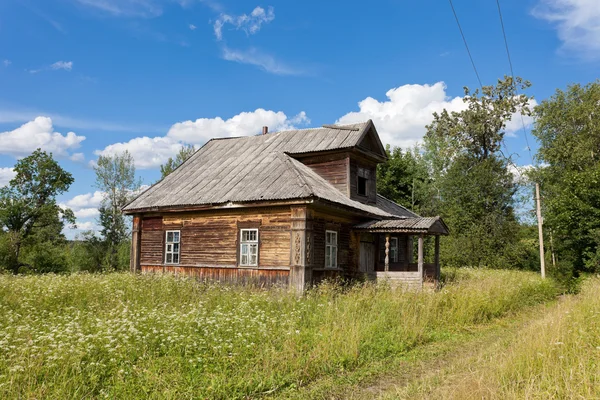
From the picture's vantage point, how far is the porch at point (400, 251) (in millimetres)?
15704

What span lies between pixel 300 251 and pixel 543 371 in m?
9.01

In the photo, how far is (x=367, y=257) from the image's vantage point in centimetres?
1869

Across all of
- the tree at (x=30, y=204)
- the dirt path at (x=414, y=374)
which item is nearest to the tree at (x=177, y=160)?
the tree at (x=30, y=204)

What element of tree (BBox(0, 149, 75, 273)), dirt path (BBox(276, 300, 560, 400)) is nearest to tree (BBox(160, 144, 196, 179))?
tree (BBox(0, 149, 75, 273))

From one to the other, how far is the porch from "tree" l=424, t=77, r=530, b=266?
12.2 meters

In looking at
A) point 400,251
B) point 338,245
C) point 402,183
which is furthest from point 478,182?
point 338,245

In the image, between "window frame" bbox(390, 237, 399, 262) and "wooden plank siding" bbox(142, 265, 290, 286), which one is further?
"window frame" bbox(390, 237, 399, 262)

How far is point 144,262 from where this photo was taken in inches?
734

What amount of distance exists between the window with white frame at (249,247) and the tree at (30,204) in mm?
25939

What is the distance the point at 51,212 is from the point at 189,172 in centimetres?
2348

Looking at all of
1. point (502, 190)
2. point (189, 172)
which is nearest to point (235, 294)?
point (189, 172)

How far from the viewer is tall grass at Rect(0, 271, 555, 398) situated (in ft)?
19.4

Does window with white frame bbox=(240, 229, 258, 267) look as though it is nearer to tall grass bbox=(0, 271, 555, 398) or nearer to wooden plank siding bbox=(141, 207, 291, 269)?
wooden plank siding bbox=(141, 207, 291, 269)

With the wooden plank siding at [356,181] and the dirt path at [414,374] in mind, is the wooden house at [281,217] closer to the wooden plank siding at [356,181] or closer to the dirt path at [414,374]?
the wooden plank siding at [356,181]
